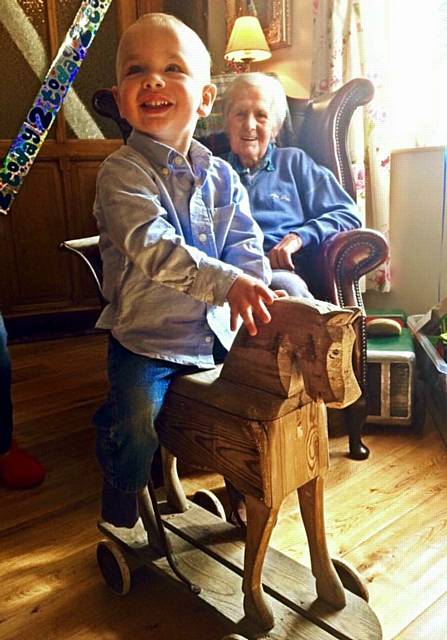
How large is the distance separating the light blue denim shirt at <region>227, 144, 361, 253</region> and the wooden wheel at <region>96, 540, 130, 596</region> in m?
0.95

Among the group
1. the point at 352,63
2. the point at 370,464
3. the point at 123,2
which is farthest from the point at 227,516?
the point at 123,2

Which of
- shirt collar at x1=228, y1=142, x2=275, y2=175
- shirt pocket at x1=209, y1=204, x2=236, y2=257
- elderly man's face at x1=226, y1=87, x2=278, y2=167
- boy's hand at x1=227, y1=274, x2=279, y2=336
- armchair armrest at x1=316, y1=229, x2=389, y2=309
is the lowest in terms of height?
armchair armrest at x1=316, y1=229, x2=389, y2=309

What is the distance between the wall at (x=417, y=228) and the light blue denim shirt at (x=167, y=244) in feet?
5.24

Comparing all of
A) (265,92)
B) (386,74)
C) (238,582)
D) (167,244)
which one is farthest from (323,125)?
(238,582)

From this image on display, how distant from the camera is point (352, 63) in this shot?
260 centimetres

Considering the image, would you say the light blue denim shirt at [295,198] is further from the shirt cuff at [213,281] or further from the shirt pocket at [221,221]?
the shirt cuff at [213,281]

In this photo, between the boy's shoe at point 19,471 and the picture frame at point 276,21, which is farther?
the picture frame at point 276,21

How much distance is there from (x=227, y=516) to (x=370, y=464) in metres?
0.48

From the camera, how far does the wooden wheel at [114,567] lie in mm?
1147

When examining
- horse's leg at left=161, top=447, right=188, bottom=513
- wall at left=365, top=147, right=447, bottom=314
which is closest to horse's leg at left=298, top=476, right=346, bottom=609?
horse's leg at left=161, top=447, right=188, bottom=513

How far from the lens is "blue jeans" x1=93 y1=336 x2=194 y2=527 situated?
1.00 meters

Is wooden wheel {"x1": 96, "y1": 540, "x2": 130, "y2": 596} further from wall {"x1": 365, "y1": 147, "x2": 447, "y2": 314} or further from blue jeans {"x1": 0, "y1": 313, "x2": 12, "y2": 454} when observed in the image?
wall {"x1": 365, "y1": 147, "x2": 447, "y2": 314}

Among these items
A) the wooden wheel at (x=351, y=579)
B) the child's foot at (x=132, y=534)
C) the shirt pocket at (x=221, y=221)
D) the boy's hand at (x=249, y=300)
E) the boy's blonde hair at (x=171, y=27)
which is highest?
the boy's blonde hair at (x=171, y=27)

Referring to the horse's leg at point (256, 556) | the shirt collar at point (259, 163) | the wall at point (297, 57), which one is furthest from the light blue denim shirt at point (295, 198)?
the wall at point (297, 57)
